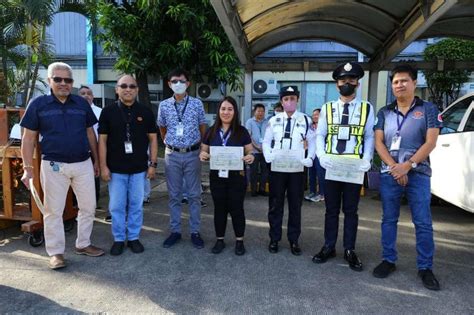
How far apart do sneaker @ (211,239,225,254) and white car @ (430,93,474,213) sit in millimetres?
2873

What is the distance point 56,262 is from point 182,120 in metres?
1.98

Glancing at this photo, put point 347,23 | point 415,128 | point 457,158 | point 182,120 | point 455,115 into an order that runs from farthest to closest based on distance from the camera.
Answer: point 347,23 < point 455,115 < point 457,158 < point 182,120 < point 415,128

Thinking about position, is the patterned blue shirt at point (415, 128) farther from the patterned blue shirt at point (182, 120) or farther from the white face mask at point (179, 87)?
the white face mask at point (179, 87)

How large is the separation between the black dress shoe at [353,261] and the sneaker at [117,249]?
2.45m

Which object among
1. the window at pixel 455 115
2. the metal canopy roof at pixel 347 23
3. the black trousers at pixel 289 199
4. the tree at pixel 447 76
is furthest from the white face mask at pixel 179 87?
the tree at pixel 447 76

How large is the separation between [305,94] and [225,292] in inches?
552

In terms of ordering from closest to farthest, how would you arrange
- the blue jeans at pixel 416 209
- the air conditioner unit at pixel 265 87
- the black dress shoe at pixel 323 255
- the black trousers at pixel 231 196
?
the blue jeans at pixel 416 209, the black dress shoe at pixel 323 255, the black trousers at pixel 231 196, the air conditioner unit at pixel 265 87

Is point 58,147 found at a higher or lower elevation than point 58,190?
higher

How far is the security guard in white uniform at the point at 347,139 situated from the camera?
13.0 ft

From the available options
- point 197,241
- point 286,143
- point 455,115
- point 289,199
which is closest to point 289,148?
point 286,143

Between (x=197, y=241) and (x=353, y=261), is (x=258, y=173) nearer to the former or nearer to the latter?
(x=197, y=241)

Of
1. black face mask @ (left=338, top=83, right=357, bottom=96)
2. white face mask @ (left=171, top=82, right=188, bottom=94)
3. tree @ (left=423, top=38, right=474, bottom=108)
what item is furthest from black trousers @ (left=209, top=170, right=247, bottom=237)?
tree @ (left=423, top=38, right=474, bottom=108)

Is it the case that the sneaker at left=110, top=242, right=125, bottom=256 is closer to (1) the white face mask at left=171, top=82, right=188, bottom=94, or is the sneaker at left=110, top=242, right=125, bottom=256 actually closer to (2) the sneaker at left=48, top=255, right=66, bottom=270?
(2) the sneaker at left=48, top=255, right=66, bottom=270

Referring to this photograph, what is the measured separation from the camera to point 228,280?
12.5 ft
